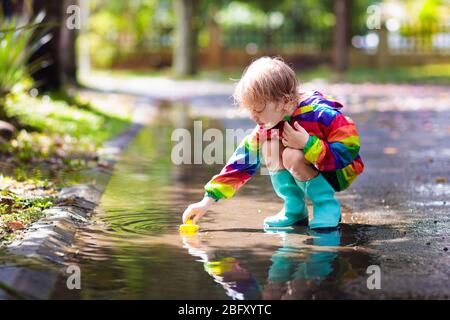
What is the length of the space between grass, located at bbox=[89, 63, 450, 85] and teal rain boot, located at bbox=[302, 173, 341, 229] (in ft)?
57.6

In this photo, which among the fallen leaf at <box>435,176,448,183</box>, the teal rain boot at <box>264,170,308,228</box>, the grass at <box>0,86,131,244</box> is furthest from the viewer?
the fallen leaf at <box>435,176,448,183</box>

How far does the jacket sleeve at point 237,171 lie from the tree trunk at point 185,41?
25.0 meters

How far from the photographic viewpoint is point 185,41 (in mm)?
31312

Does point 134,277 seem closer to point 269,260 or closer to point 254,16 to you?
point 269,260

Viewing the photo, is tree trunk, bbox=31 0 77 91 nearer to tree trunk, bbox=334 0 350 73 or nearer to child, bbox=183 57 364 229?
child, bbox=183 57 364 229

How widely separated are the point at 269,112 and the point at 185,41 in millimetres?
25654

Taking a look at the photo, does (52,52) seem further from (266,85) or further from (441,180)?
(266,85)

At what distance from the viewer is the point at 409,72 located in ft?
99.9

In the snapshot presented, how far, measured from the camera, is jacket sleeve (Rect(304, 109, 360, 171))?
6.01 metres

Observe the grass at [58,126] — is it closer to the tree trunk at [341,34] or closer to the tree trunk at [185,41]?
the tree trunk at [341,34]

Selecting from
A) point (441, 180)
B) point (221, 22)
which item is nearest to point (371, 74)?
Answer: point (221, 22)

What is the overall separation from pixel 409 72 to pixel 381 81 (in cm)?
512

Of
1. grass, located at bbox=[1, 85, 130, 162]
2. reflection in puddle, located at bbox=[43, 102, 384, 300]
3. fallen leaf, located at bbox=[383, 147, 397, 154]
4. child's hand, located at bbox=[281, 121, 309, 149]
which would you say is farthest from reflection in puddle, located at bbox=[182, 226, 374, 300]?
fallen leaf, located at bbox=[383, 147, 397, 154]

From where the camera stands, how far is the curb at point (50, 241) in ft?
14.8
